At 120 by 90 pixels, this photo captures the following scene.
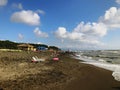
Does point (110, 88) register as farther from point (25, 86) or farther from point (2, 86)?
point (2, 86)

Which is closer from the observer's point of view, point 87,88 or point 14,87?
point 14,87

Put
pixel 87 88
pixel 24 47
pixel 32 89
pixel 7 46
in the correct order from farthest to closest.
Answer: pixel 24 47 < pixel 7 46 < pixel 87 88 < pixel 32 89

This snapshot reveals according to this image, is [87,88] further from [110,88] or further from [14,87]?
[14,87]

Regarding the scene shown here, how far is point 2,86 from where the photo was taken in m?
11.2

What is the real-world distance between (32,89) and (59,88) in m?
1.76

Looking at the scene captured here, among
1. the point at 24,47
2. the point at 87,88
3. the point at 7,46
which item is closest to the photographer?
the point at 87,88

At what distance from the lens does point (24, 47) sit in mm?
93938

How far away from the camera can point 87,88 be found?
12078mm

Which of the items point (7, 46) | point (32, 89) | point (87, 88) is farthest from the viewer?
point (7, 46)

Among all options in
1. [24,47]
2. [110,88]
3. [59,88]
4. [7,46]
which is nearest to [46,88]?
[59,88]

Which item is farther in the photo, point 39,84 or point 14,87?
point 39,84

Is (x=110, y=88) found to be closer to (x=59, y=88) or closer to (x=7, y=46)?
(x=59, y=88)

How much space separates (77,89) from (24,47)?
8458 centimetres

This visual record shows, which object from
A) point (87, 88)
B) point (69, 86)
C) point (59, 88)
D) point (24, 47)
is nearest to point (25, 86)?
point (59, 88)
